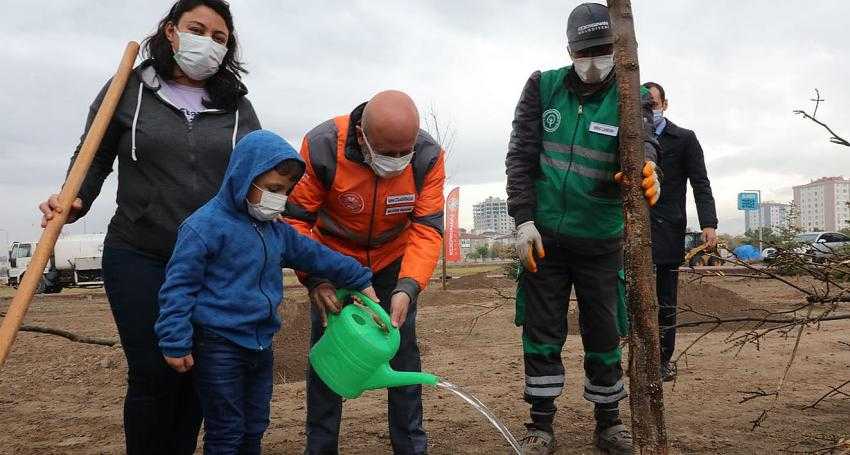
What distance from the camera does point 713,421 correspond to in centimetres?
392

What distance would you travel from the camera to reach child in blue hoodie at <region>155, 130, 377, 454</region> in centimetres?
233

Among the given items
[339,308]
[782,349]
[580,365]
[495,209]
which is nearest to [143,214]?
[339,308]

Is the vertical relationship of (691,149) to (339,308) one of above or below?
above

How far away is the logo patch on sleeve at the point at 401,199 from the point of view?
9.22 ft

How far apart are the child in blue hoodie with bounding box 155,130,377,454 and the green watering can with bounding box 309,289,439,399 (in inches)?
9.3

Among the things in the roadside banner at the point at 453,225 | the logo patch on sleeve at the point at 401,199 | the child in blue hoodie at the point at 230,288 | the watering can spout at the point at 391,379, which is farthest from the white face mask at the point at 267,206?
the roadside banner at the point at 453,225

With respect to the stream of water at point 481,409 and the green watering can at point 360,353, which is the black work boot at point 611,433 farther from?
the green watering can at point 360,353

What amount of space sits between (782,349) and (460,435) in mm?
4161

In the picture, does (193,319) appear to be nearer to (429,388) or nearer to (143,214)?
(143,214)

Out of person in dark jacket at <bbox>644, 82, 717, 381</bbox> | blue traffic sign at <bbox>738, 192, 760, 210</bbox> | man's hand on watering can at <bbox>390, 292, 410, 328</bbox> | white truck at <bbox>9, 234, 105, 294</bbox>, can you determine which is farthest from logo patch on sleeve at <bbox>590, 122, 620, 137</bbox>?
white truck at <bbox>9, 234, 105, 294</bbox>

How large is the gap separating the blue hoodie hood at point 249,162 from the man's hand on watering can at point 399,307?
64 cm

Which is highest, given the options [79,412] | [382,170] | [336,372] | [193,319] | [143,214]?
[382,170]

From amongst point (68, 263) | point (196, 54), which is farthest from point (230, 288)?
point (68, 263)

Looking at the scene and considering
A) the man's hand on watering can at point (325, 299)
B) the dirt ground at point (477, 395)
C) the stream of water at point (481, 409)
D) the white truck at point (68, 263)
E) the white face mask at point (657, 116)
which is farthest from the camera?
the white truck at point (68, 263)
